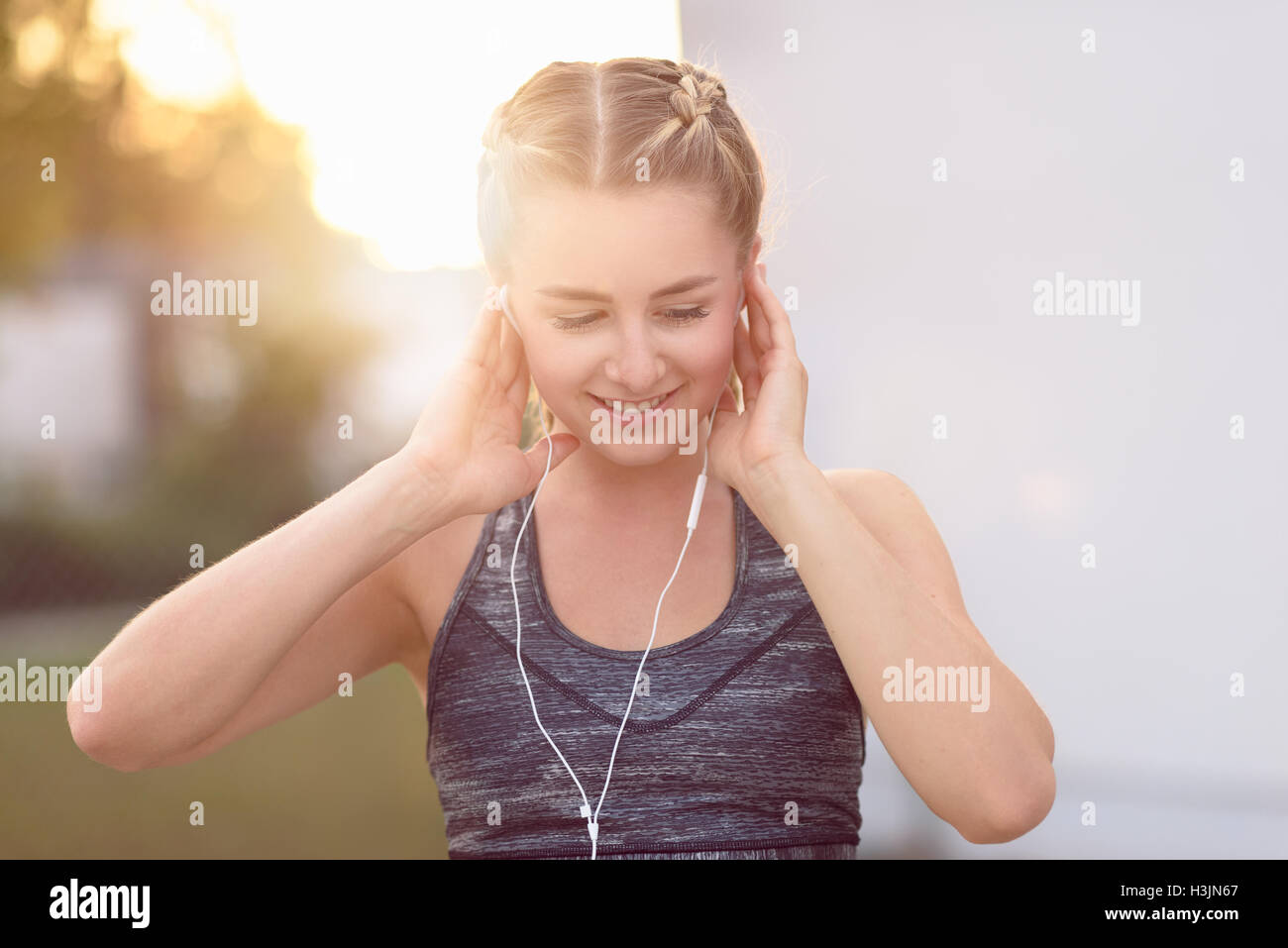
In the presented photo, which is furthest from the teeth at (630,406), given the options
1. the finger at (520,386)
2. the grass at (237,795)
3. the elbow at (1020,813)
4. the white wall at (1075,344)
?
the grass at (237,795)

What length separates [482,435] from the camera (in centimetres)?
149

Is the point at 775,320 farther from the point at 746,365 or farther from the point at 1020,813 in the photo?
the point at 1020,813

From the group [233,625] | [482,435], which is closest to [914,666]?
[482,435]

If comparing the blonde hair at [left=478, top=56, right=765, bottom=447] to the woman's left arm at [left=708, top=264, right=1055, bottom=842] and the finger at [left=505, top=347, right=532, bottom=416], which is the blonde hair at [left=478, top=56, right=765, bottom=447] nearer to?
the finger at [left=505, top=347, right=532, bottom=416]

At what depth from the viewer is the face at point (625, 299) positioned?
51.6 inches

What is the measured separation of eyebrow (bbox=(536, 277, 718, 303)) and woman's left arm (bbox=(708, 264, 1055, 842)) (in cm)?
21

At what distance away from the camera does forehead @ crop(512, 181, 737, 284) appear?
4.28 ft

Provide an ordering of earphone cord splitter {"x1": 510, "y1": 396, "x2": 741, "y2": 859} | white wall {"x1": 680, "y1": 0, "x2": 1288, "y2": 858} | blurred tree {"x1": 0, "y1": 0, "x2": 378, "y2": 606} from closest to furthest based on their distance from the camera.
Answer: earphone cord splitter {"x1": 510, "y1": 396, "x2": 741, "y2": 859} → white wall {"x1": 680, "y1": 0, "x2": 1288, "y2": 858} → blurred tree {"x1": 0, "y1": 0, "x2": 378, "y2": 606}

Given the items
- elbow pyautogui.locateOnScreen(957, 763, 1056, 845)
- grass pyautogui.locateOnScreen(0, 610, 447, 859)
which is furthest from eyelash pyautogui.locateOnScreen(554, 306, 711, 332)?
grass pyautogui.locateOnScreen(0, 610, 447, 859)

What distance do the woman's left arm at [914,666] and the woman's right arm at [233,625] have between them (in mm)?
466

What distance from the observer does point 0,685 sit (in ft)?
16.5

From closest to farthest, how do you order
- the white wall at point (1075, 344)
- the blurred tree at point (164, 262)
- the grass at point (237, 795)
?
the white wall at point (1075, 344), the grass at point (237, 795), the blurred tree at point (164, 262)

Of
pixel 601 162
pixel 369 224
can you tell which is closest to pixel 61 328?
pixel 369 224

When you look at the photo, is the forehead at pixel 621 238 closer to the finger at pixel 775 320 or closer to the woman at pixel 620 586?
the woman at pixel 620 586
